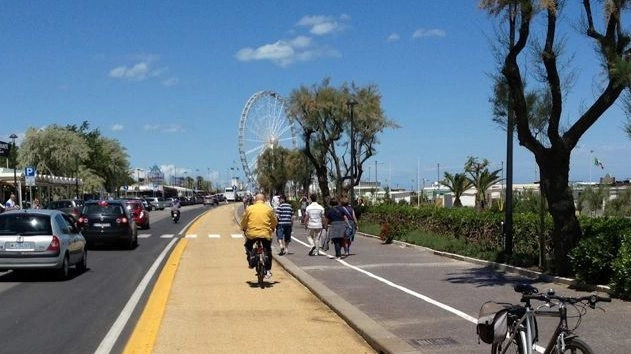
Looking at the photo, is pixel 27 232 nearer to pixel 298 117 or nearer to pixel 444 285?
pixel 444 285

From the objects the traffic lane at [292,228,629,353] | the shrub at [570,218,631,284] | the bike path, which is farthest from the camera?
the shrub at [570,218,631,284]

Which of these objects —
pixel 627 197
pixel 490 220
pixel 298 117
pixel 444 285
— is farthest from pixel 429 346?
pixel 298 117

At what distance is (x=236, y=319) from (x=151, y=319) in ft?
3.91

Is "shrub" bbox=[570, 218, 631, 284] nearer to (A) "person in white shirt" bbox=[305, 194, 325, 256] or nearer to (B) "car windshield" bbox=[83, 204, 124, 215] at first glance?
(A) "person in white shirt" bbox=[305, 194, 325, 256]

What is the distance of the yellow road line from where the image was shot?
8555mm

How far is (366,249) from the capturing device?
23.8 metres

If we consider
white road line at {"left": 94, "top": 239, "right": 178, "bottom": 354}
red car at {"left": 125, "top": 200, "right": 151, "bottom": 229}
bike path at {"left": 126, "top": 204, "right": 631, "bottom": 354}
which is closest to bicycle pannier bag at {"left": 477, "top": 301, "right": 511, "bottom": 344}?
bike path at {"left": 126, "top": 204, "right": 631, "bottom": 354}

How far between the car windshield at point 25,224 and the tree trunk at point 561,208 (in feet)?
33.0

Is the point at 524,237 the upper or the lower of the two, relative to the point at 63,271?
upper

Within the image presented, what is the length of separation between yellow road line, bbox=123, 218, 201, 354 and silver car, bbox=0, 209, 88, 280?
2.08m

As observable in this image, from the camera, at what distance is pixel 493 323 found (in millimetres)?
5508

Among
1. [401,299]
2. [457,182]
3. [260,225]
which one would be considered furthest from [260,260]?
[457,182]

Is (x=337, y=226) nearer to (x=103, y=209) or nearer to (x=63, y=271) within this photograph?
(x=63, y=271)

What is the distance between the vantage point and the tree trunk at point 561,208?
46.5 ft
